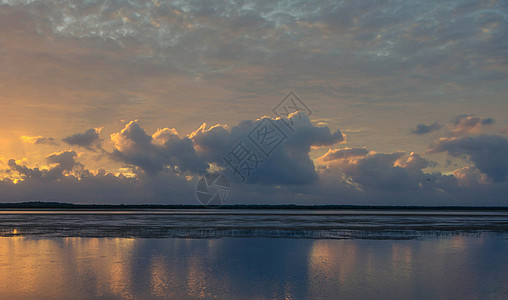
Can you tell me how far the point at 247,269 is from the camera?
23.8 metres

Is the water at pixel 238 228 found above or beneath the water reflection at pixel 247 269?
beneath

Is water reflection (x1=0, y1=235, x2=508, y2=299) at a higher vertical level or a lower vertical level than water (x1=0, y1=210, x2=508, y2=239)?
higher

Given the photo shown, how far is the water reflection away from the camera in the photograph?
18.4m

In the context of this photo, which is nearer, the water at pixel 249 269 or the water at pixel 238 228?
the water at pixel 249 269

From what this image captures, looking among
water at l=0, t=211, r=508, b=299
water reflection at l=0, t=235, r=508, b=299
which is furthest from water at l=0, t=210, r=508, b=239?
water reflection at l=0, t=235, r=508, b=299

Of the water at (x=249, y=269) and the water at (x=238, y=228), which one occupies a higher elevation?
the water at (x=249, y=269)

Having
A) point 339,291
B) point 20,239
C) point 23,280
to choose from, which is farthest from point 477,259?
point 20,239

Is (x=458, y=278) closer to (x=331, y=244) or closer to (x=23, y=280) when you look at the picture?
(x=331, y=244)

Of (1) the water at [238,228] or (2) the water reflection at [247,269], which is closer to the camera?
(2) the water reflection at [247,269]

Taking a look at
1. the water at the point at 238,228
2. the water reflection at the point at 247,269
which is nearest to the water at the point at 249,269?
the water reflection at the point at 247,269

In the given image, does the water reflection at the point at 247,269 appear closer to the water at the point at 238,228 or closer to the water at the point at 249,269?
the water at the point at 249,269

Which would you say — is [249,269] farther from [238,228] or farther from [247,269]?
[238,228]

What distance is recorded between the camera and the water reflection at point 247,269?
1844 centimetres

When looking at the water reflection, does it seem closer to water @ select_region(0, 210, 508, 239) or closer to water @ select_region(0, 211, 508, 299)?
water @ select_region(0, 211, 508, 299)
